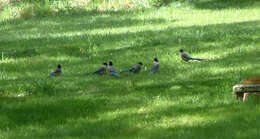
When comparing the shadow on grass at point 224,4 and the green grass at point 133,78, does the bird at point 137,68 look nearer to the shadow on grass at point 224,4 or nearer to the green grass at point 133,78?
the green grass at point 133,78

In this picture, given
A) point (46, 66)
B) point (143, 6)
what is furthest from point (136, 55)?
point (143, 6)

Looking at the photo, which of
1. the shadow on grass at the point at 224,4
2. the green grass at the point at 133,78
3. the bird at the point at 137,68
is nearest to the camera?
the green grass at the point at 133,78

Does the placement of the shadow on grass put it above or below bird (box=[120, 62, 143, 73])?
above

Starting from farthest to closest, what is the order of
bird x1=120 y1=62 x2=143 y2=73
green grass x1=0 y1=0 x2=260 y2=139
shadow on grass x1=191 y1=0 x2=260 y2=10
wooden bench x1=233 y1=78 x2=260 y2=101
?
shadow on grass x1=191 y1=0 x2=260 y2=10
bird x1=120 y1=62 x2=143 y2=73
wooden bench x1=233 y1=78 x2=260 y2=101
green grass x1=0 y1=0 x2=260 y2=139

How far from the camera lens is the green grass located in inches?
370

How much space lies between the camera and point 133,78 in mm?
14719

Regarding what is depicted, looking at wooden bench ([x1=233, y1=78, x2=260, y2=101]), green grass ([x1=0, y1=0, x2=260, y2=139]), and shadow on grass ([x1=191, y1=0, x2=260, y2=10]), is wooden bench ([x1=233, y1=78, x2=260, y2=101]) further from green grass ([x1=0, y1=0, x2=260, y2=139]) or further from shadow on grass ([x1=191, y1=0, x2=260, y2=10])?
shadow on grass ([x1=191, y1=0, x2=260, y2=10])

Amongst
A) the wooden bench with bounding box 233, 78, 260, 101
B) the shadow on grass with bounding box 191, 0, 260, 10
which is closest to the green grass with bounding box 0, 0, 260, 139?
the wooden bench with bounding box 233, 78, 260, 101

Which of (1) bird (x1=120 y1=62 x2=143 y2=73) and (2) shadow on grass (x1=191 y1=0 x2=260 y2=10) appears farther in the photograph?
(2) shadow on grass (x1=191 y1=0 x2=260 y2=10)

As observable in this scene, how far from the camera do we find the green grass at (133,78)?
9.41 m

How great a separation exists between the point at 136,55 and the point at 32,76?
13.1 ft

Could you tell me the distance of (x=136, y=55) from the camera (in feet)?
60.6

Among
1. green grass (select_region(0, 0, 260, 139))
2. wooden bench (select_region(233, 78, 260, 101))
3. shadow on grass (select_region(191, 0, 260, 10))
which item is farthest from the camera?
shadow on grass (select_region(191, 0, 260, 10))

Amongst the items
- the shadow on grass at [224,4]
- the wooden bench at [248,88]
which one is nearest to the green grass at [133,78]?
the wooden bench at [248,88]
